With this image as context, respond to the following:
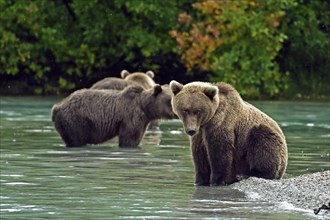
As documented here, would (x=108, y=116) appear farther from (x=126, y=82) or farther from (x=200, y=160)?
(x=200, y=160)

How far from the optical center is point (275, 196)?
40.6ft

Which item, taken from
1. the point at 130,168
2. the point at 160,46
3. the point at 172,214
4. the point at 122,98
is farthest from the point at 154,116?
the point at 160,46

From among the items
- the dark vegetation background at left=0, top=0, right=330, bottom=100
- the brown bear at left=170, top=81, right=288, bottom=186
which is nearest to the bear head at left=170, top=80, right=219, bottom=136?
Result: the brown bear at left=170, top=81, right=288, bottom=186

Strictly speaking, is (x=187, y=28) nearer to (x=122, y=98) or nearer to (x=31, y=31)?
(x=31, y=31)

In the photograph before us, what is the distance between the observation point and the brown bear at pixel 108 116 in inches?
742

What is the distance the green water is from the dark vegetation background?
35.1ft

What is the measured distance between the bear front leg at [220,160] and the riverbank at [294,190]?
16 cm

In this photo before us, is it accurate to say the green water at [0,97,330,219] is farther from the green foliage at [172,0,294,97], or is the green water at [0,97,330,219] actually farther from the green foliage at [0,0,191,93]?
the green foliage at [0,0,191,93]

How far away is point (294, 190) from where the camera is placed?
1259cm

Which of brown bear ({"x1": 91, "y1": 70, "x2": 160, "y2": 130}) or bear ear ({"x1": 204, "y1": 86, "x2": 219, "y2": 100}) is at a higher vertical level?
bear ear ({"x1": 204, "y1": 86, "x2": 219, "y2": 100})

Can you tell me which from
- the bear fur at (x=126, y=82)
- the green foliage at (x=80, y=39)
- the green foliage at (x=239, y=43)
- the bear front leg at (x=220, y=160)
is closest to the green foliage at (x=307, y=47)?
the green foliage at (x=239, y=43)

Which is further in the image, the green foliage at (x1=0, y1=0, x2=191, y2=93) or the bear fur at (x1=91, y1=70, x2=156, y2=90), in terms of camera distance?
the green foliage at (x1=0, y1=0, x2=191, y2=93)

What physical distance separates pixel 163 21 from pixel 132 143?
1698cm

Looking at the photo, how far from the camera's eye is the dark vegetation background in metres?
34.6
